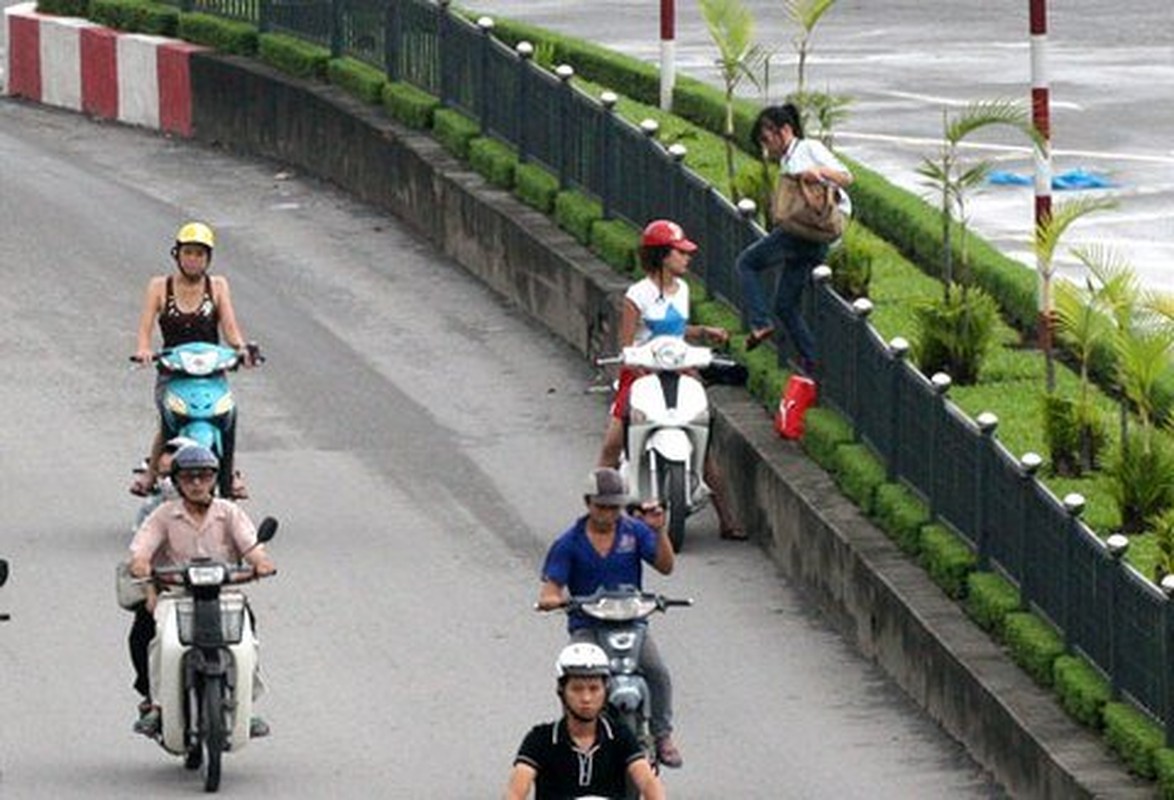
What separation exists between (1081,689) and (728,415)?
5.88 meters

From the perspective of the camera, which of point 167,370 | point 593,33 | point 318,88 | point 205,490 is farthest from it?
point 593,33

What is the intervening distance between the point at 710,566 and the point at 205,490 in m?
4.65

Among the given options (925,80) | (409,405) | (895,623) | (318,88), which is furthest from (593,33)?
(895,623)

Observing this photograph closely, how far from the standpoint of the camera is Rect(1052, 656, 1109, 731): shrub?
18.7 m

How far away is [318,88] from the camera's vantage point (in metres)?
33.9

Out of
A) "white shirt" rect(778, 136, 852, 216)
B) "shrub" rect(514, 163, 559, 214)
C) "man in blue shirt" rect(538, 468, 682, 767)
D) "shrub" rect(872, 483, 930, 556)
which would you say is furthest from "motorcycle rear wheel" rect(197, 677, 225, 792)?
"shrub" rect(514, 163, 559, 214)

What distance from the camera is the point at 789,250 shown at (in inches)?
952

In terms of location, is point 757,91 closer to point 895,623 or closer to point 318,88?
point 318,88

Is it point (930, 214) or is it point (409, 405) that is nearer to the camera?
point (409, 405)

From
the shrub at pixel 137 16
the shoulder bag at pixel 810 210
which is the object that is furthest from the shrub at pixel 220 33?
the shoulder bag at pixel 810 210

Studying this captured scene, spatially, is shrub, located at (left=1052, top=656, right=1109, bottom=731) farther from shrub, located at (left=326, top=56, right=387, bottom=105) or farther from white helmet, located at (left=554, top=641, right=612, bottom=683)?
shrub, located at (left=326, top=56, right=387, bottom=105)

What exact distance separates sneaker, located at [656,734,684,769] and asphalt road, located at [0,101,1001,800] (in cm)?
48

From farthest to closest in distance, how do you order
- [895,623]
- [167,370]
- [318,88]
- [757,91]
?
[757,91]
[318,88]
[167,370]
[895,623]

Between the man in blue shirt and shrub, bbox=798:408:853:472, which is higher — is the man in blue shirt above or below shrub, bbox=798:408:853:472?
above
